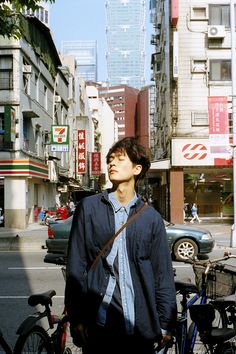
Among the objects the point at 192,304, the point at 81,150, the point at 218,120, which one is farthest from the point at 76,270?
the point at 81,150

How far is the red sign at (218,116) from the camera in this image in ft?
84.4

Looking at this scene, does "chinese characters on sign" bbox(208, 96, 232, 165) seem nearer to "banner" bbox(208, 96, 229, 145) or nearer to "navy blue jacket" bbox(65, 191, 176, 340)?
"banner" bbox(208, 96, 229, 145)

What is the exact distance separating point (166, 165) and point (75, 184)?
2294 cm

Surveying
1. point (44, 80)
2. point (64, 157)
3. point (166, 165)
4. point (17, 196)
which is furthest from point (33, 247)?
point (64, 157)

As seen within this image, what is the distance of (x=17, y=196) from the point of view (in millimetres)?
29469

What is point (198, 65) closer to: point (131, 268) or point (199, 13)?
point (199, 13)

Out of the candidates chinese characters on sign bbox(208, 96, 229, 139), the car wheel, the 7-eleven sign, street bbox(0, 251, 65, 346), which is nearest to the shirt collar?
street bbox(0, 251, 65, 346)

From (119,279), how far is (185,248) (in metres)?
11.5

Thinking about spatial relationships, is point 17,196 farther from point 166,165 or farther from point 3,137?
point 166,165

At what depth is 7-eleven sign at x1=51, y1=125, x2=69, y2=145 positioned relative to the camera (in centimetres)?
3658

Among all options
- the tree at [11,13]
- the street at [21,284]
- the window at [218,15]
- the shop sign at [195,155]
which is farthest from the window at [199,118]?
the tree at [11,13]

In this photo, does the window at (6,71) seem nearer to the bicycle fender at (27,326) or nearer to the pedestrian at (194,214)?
the pedestrian at (194,214)

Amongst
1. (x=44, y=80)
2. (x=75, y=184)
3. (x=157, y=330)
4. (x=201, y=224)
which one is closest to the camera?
(x=157, y=330)

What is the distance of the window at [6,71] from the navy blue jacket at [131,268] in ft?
89.5
